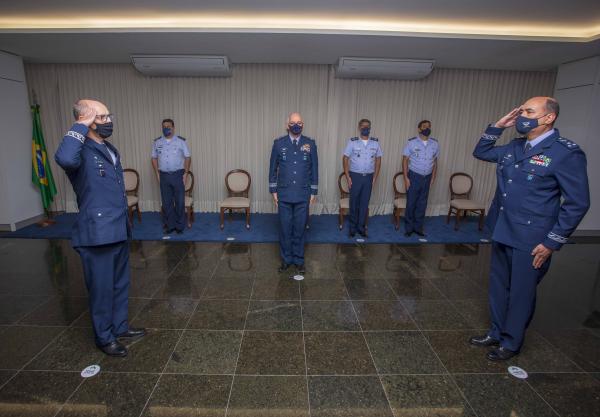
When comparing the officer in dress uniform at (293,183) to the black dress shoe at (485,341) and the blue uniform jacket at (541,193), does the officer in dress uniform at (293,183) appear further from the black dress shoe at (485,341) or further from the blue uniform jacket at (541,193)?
the blue uniform jacket at (541,193)

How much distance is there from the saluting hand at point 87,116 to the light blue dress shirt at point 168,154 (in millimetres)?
2869

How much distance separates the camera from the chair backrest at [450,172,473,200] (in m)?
5.80

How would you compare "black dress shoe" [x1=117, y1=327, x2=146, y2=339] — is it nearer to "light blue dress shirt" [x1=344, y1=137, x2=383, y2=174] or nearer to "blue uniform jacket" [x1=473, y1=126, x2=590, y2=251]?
"blue uniform jacket" [x1=473, y1=126, x2=590, y2=251]

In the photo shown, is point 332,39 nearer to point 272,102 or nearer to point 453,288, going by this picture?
point 272,102

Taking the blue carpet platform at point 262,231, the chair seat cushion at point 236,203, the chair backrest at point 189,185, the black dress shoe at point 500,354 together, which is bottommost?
the black dress shoe at point 500,354

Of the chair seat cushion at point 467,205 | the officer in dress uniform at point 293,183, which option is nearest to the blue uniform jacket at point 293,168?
the officer in dress uniform at point 293,183

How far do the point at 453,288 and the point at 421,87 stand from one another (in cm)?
416

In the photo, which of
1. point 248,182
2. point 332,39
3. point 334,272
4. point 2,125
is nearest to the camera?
point 334,272

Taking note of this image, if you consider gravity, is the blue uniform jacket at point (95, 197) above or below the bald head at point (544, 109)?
below

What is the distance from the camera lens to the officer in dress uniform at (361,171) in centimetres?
477

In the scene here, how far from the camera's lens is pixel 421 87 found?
233 inches

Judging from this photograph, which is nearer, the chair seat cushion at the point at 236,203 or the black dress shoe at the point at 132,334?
the black dress shoe at the point at 132,334

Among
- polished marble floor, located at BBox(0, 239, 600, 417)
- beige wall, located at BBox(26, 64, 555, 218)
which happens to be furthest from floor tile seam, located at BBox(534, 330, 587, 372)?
beige wall, located at BBox(26, 64, 555, 218)

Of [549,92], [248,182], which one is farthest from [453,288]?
[549,92]
